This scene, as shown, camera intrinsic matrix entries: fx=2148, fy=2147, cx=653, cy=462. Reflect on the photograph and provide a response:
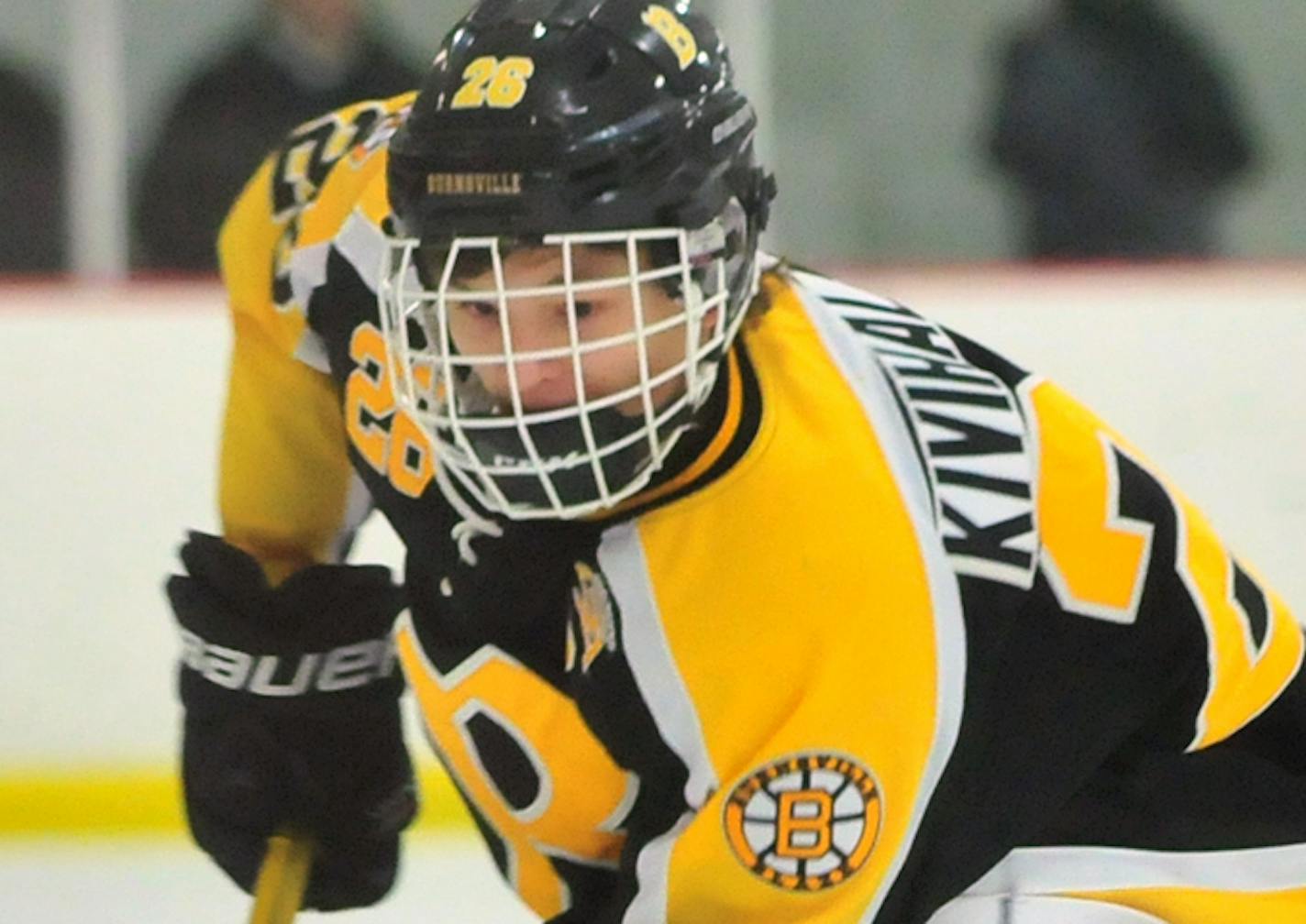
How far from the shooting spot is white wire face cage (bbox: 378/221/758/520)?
3.69ft

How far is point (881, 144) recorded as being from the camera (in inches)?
131

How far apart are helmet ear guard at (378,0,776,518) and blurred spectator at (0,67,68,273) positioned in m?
1.87

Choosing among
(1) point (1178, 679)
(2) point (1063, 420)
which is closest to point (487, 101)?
(2) point (1063, 420)

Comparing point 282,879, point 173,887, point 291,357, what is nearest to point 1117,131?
point 173,887

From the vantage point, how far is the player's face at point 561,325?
1.14 meters

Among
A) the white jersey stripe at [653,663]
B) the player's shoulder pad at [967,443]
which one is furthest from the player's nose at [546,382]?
the player's shoulder pad at [967,443]

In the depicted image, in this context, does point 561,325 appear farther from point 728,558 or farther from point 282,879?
point 282,879

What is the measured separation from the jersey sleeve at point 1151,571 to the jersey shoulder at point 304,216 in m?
0.47

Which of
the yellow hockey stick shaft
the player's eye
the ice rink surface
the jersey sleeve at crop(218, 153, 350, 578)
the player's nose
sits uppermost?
the player's eye

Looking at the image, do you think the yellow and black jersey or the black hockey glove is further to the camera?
the black hockey glove

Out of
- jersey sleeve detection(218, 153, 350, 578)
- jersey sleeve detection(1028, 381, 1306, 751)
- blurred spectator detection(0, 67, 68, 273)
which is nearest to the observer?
jersey sleeve detection(1028, 381, 1306, 751)

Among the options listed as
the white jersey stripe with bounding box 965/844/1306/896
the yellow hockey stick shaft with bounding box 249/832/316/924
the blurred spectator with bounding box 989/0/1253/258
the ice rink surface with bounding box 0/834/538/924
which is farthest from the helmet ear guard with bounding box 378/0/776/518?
A: the blurred spectator with bounding box 989/0/1253/258

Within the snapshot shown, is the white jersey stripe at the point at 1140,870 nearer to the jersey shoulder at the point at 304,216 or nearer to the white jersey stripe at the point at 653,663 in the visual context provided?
the white jersey stripe at the point at 653,663

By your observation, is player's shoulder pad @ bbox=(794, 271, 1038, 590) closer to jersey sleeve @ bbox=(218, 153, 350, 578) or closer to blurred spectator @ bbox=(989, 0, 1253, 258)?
jersey sleeve @ bbox=(218, 153, 350, 578)
